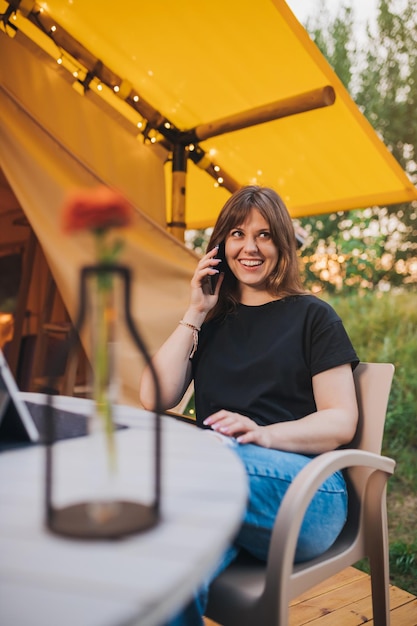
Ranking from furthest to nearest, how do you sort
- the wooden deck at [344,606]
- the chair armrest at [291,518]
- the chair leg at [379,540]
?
the wooden deck at [344,606]
the chair leg at [379,540]
the chair armrest at [291,518]

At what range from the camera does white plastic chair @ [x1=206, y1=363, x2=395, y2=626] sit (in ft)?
3.60

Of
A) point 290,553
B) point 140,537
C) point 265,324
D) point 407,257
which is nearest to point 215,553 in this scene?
point 140,537

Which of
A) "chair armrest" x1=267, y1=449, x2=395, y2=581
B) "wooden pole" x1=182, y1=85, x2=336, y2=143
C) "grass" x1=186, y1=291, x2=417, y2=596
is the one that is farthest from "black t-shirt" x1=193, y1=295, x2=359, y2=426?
"wooden pole" x1=182, y1=85, x2=336, y2=143

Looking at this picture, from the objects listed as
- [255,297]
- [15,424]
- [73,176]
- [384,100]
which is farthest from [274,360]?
[384,100]

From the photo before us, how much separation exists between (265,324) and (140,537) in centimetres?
117

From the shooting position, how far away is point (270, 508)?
1246mm

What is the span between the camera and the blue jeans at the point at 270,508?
1.23 m

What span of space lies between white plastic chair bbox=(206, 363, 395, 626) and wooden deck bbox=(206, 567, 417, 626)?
43 centimetres

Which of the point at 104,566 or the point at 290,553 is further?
Answer: the point at 290,553

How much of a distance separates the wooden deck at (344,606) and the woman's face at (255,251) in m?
1.05

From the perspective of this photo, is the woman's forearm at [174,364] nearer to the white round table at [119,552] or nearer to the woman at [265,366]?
the woman at [265,366]

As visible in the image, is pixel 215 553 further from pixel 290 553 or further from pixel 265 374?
pixel 265 374

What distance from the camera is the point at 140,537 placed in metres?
0.58

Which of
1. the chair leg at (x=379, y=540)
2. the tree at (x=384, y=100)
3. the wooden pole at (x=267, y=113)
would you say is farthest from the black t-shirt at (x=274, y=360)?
the tree at (x=384, y=100)
